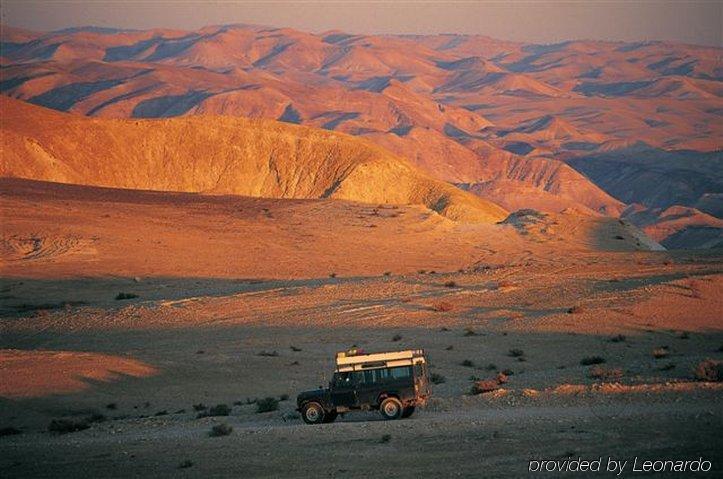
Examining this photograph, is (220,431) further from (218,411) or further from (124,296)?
(124,296)

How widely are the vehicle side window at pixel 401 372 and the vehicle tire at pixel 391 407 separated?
1.26ft

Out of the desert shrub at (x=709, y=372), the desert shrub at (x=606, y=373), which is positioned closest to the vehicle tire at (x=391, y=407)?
the desert shrub at (x=606, y=373)

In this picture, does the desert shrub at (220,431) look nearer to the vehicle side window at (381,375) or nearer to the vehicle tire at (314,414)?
the vehicle tire at (314,414)

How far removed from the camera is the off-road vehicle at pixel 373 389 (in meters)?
16.9

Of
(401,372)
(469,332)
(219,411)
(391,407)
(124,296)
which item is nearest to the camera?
(391,407)

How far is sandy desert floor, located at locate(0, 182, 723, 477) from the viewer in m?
14.9

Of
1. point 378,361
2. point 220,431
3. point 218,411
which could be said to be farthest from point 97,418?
point 378,361

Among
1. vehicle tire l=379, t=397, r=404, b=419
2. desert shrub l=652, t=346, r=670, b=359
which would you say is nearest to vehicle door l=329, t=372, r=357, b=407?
vehicle tire l=379, t=397, r=404, b=419

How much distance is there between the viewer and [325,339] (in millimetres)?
27812

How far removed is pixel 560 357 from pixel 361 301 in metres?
10.6

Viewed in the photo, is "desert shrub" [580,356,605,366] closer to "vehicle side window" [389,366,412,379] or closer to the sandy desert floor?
the sandy desert floor

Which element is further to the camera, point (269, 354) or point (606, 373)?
point (269, 354)

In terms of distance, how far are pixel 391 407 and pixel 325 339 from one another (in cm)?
1101

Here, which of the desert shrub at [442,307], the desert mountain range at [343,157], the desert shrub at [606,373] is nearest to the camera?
the desert shrub at [606,373]
